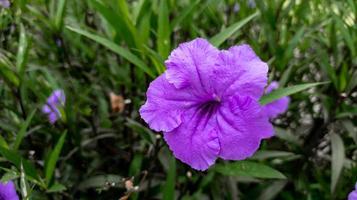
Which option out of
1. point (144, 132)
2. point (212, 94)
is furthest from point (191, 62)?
point (144, 132)

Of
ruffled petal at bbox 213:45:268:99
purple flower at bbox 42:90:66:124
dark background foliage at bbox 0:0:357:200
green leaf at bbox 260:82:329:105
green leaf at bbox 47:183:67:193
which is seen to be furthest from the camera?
purple flower at bbox 42:90:66:124

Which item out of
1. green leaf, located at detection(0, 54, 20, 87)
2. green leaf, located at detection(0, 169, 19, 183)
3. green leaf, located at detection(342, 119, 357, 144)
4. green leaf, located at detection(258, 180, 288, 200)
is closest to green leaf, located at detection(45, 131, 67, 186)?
green leaf, located at detection(0, 169, 19, 183)

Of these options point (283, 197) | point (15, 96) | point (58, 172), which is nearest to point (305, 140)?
point (283, 197)

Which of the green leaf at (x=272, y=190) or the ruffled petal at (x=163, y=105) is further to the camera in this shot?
the green leaf at (x=272, y=190)

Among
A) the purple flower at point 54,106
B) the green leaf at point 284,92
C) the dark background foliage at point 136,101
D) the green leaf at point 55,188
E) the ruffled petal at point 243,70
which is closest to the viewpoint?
the ruffled petal at point 243,70

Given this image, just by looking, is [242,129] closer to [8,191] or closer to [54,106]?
[8,191]

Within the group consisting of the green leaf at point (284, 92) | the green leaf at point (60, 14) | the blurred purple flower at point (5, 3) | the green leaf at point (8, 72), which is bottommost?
the green leaf at point (284, 92)

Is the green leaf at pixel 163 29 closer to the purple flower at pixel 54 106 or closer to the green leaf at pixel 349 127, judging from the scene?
the purple flower at pixel 54 106

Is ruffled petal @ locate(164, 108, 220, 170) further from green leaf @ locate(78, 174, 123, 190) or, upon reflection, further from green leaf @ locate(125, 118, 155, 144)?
green leaf @ locate(78, 174, 123, 190)

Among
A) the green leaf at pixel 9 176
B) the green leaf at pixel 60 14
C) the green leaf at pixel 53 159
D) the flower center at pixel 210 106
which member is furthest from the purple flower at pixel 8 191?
the green leaf at pixel 60 14

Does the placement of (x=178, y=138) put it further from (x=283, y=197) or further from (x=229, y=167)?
(x=283, y=197)
